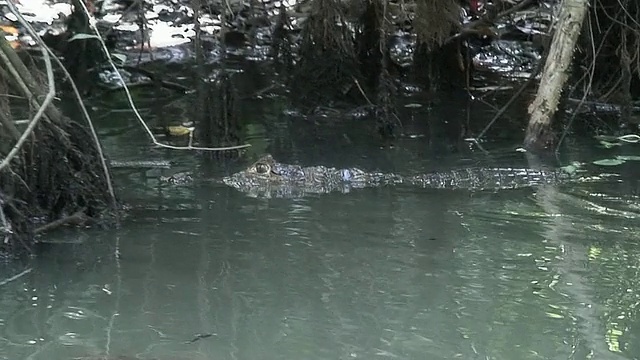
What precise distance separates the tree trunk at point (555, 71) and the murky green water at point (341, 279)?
1.20 meters

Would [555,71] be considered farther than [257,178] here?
Yes

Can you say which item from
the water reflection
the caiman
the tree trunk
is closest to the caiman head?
the caiman

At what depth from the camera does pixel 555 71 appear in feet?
24.8

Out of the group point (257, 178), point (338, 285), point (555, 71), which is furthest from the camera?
point (555, 71)

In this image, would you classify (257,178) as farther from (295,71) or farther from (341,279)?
(295,71)

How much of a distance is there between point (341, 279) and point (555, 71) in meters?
3.66

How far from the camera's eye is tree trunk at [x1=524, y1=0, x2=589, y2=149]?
7.36 m

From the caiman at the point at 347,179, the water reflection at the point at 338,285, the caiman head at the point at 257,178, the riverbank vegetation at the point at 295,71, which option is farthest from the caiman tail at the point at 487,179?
the caiman head at the point at 257,178

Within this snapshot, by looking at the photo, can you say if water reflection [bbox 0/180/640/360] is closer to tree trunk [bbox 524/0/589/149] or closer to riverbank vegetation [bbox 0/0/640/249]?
riverbank vegetation [bbox 0/0/640/249]

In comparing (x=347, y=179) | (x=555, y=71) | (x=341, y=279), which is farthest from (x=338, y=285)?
(x=555, y=71)

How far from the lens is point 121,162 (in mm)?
7242

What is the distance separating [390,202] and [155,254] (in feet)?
6.35

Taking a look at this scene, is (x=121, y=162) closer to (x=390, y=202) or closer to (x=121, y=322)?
(x=390, y=202)

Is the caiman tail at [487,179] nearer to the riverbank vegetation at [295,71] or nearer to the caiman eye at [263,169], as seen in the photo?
the riverbank vegetation at [295,71]
